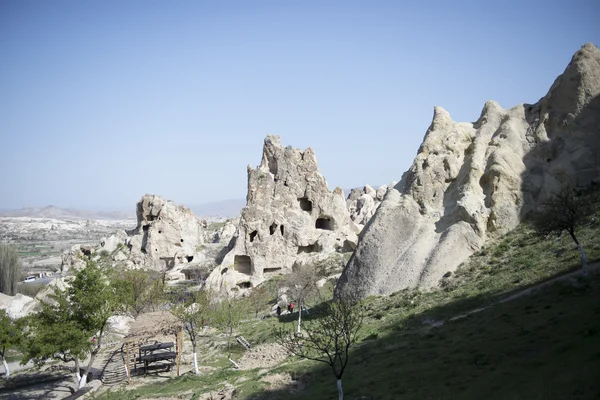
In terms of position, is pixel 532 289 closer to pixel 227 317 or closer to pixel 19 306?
pixel 227 317

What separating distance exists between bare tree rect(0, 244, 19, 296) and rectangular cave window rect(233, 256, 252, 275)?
40526 mm

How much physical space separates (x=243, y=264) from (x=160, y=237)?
611 inches

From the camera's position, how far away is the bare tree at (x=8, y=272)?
68.4 metres

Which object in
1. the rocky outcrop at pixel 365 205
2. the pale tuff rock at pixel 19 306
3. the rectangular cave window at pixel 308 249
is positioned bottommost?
the pale tuff rock at pixel 19 306

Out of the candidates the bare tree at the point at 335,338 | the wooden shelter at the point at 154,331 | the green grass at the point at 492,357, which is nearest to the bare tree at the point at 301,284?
the wooden shelter at the point at 154,331

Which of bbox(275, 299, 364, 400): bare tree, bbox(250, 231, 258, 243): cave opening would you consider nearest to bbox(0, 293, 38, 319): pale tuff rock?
bbox(250, 231, 258, 243): cave opening

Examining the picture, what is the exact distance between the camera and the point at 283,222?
163 feet

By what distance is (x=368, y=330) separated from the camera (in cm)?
2305

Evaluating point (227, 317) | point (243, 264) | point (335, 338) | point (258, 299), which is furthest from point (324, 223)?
point (335, 338)

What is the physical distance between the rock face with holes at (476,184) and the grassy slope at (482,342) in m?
1.45

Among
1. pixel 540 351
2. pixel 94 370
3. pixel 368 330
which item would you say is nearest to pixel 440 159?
pixel 368 330

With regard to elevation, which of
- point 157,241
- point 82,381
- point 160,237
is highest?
point 160,237

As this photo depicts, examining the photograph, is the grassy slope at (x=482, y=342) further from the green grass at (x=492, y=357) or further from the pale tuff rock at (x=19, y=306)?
the pale tuff rock at (x=19, y=306)

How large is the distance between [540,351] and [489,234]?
14.6 meters
